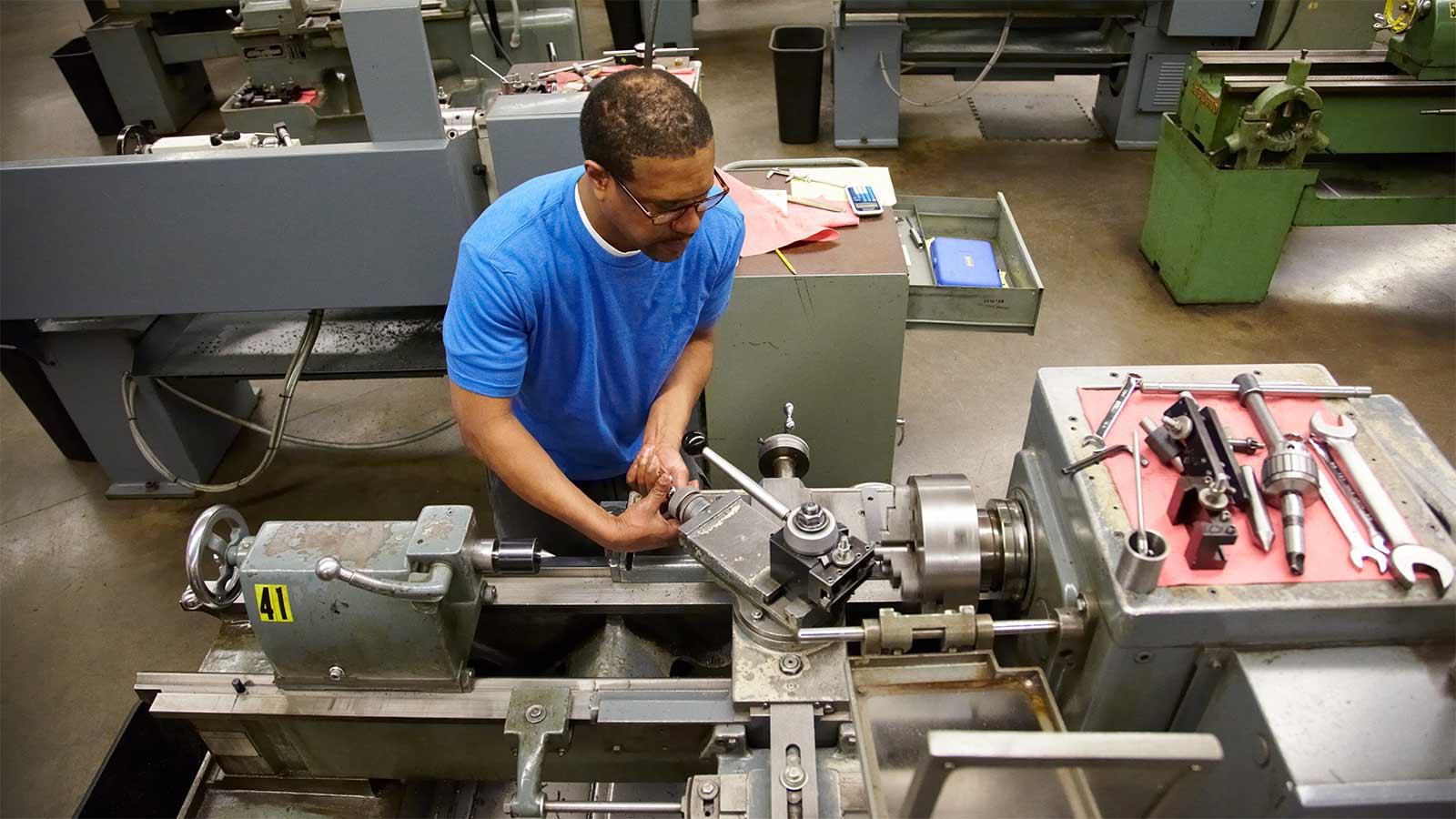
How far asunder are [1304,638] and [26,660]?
2.60 metres

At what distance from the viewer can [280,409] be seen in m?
2.30

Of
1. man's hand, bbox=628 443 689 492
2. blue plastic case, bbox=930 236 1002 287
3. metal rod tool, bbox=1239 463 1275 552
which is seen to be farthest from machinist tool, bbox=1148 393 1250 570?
blue plastic case, bbox=930 236 1002 287

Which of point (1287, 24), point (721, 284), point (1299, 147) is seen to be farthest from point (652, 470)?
point (1287, 24)

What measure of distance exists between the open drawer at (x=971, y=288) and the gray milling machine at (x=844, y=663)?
703 millimetres

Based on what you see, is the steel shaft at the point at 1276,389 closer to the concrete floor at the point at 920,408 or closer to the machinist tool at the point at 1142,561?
the machinist tool at the point at 1142,561

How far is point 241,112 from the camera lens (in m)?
3.07

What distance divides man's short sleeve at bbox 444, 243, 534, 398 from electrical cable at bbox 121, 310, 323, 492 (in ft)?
3.81

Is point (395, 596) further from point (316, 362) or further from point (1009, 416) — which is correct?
point (1009, 416)

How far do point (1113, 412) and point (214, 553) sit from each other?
1081 millimetres

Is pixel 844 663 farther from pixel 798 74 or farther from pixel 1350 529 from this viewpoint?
pixel 798 74

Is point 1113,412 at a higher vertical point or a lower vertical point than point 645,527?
higher

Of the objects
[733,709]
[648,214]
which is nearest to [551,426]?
[648,214]

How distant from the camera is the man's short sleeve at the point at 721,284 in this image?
1.36 metres

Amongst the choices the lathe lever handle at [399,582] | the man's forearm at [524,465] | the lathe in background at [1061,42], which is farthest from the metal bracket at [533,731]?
the lathe in background at [1061,42]
